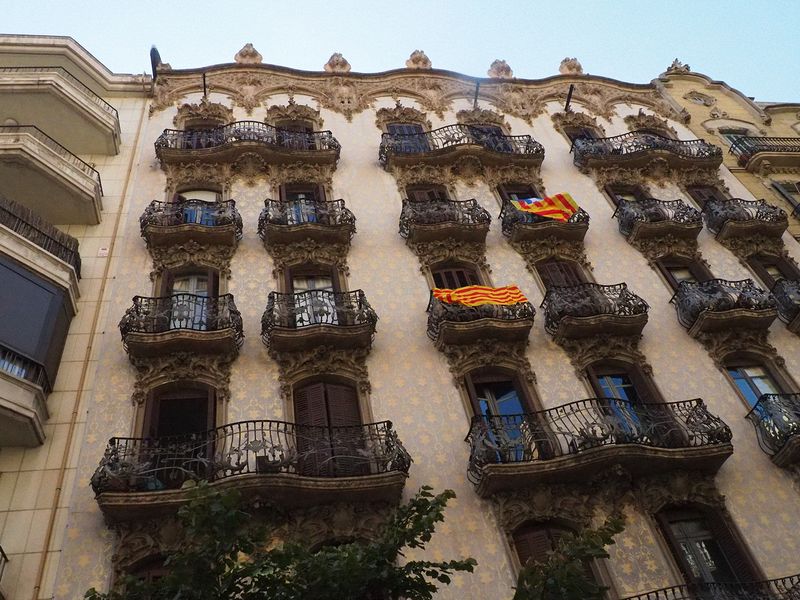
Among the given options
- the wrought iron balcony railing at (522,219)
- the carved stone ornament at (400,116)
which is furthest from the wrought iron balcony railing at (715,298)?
the carved stone ornament at (400,116)

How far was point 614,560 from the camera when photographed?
10875mm

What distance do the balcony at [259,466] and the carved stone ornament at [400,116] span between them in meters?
12.1

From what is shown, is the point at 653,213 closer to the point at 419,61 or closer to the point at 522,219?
the point at 522,219

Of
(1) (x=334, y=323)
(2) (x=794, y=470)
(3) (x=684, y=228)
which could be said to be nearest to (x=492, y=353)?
(1) (x=334, y=323)

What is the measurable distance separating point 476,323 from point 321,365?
10.2 ft

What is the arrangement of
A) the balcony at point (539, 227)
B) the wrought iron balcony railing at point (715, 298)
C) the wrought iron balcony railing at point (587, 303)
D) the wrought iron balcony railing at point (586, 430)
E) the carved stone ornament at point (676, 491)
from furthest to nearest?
the balcony at point (539, 227)
the wrought iron balcony railing at point (715, 298)
the wrought iron balcony railing at point (587, 303)
the carved stone ornament at point (676, 491)
the wrought iron balcony railing at point (586, 430)

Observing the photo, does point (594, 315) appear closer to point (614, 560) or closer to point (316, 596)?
point (614, 560)

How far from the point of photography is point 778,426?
12422 millimetres

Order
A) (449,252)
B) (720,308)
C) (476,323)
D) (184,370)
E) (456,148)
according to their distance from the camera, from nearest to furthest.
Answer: (184,370)
(476,323)
(720,308)
(449,252)
(456,148)

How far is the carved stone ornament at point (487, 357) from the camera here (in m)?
13.5

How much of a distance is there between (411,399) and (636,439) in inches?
157

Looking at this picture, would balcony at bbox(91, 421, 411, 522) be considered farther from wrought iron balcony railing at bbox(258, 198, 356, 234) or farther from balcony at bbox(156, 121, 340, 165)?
balcony at bbox(156, 121, 340, 165)

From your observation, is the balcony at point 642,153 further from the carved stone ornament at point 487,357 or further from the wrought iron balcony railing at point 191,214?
the wrought iron balcony railing at point 191,214

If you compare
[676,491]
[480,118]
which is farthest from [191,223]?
[676,491]
